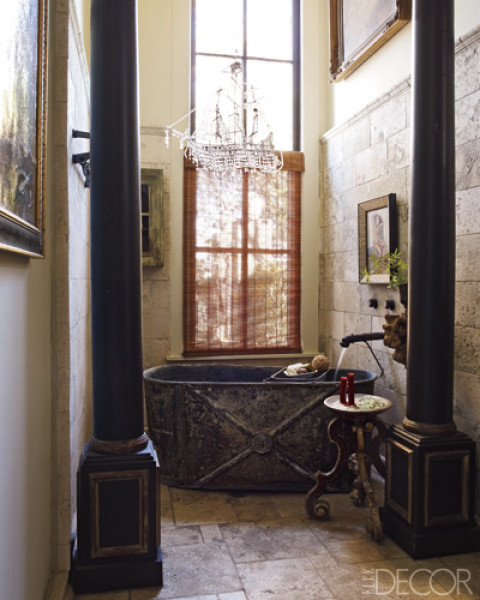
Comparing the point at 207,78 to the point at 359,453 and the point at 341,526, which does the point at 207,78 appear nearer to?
the point at 359,453

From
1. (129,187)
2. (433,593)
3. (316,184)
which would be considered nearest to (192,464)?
(433,593)

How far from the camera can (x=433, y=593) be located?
2.35 metres

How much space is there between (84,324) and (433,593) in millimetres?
2519

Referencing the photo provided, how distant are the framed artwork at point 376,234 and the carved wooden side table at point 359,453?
112cm

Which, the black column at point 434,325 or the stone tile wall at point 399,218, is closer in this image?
the black column at point 434,325

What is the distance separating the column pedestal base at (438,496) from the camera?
2646 millimetres

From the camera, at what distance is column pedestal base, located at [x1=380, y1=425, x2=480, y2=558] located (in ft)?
8.68

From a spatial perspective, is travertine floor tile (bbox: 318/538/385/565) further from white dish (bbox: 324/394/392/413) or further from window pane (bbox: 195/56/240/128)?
window pane (bbox: 195/56/240/128)

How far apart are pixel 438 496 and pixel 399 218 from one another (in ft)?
6.53

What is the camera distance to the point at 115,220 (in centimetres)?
239

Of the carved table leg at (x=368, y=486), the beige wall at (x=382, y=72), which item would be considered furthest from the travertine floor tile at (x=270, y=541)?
the beige wall at (x=382, y=72)

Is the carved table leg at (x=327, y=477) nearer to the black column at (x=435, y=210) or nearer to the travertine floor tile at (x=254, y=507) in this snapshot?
the travertine floor tile at (x=254, y=507)

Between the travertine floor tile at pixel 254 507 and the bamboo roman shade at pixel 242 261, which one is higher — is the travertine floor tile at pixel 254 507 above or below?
below

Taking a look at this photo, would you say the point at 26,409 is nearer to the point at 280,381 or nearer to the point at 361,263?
the point at 280,381
